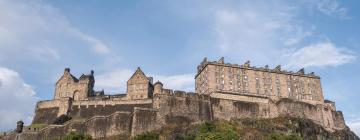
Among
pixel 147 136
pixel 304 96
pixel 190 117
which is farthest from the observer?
pixel 304 96

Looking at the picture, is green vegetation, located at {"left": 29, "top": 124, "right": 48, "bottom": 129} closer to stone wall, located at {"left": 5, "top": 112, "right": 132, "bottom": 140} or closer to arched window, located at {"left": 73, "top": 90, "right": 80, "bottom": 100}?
stone wall, located at {"left": 5, "top": 112, "right": 132, "bottom": 140}

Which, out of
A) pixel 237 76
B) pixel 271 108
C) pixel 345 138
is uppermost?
pixel 237 76

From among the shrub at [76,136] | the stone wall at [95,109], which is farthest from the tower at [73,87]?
the shrub at [76,136]

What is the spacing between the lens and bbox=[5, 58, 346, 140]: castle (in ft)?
228

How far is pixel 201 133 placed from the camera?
6500cm

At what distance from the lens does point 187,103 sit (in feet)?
242

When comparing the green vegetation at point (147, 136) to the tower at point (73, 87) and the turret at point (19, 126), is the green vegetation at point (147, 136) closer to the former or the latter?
the tower at point (73, 87)

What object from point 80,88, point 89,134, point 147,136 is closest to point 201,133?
point 147,136

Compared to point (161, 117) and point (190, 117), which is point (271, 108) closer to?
point (190, 117)

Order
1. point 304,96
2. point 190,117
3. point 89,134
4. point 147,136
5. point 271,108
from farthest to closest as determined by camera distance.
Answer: point 304,96
point 271,108
point 190,117
point 89,134
point 147,136

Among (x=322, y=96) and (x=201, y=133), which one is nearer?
(x=201, y=133)

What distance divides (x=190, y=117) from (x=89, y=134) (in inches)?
628

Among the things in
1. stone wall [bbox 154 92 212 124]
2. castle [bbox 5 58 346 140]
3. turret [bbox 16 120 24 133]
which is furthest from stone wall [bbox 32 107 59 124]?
stone wall [bbox 154 92 212 124]

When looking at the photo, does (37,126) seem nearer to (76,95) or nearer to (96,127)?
(76,95)
